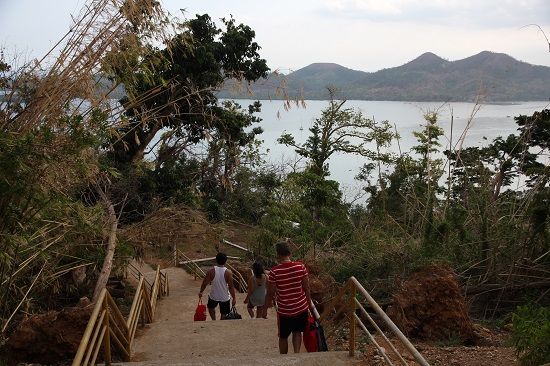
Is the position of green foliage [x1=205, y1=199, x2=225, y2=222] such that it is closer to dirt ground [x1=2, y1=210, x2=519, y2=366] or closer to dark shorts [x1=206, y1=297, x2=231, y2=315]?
dirt ground [x1=2, y1=210, x2=519, y2=366]

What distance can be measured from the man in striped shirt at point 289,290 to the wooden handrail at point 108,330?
147 cm

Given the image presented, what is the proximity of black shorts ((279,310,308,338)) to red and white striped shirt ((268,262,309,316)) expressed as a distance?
0.32 ft

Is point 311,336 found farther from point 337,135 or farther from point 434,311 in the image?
point 337,135

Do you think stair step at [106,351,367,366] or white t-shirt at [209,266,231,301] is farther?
white t-shirt at [209,266,231,301]

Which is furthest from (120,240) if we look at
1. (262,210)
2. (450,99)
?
(262,210)

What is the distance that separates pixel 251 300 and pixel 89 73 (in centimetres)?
346

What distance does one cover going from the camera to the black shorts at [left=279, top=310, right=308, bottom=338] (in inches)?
207

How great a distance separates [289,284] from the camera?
5.12 m

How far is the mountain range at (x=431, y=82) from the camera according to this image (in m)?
26.4

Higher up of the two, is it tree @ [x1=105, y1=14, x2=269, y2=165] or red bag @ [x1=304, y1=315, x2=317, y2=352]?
tree @ [x1=105, y1=14, x2=269, y2=165]

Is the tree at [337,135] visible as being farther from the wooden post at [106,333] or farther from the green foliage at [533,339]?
the wooden post at [106,333]

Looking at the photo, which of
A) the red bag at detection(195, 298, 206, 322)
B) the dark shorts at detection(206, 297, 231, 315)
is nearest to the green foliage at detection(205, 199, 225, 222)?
the red bag at detection(195, 298, 206, 322)

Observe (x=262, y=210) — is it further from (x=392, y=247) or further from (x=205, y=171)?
(x=392, y=247)

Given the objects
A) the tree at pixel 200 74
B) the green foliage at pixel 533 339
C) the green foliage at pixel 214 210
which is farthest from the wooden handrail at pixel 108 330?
the green foliage at pixel 214 210
